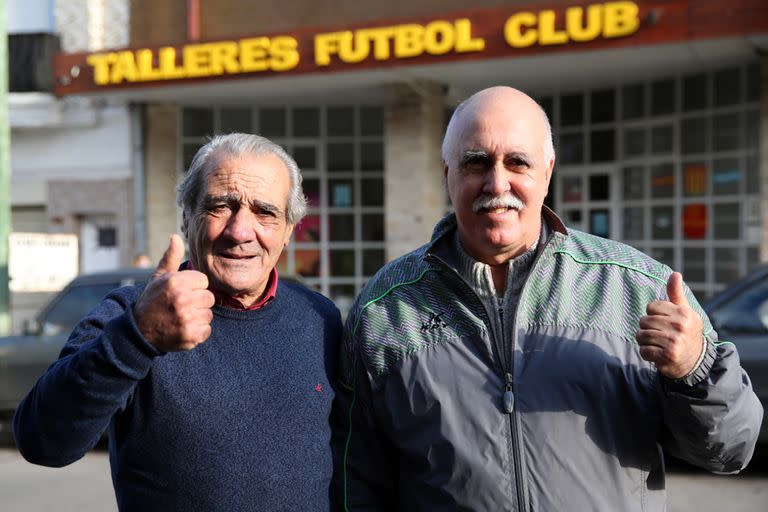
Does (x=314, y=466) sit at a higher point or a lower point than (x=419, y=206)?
lower

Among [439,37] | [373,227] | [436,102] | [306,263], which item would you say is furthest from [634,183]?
[306,263]

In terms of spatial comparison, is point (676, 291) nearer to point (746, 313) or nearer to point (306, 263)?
point (746, 313)

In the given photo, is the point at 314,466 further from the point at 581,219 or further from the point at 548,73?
the point at 581,219

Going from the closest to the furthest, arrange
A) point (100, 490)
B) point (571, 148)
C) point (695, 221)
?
point (100, 490)
point (695, 221)
point (571, 148)

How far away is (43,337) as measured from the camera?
7.08 metres

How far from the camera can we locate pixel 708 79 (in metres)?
11.7

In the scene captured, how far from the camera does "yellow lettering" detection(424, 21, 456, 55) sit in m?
10.3

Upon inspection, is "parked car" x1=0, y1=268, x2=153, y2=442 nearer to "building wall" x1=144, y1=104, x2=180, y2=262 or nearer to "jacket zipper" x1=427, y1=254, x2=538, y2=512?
"jacket zipper" x1=427, y1=254, x2=538, y2=512

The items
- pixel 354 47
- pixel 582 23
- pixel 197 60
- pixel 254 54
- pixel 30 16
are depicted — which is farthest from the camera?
pixel 30 16

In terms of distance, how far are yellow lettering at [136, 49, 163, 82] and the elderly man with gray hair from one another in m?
10.2

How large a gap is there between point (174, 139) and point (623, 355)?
40.5ft

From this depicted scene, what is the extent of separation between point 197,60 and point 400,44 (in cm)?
301

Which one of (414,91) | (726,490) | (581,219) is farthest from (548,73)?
(726,490)

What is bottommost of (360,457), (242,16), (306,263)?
(306,263)
